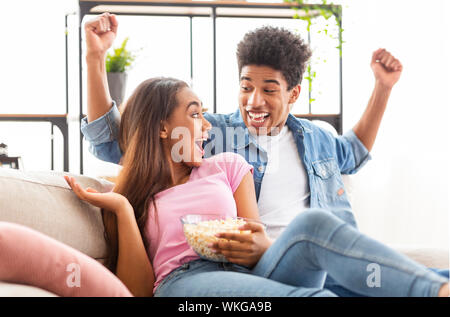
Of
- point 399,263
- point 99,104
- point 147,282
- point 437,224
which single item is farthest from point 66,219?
point 437,224

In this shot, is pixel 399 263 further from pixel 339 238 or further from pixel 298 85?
pixel 298 85

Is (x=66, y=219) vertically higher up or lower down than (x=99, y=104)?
lower down

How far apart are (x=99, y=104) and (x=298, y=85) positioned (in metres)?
0.73

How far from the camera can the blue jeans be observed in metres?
0.97

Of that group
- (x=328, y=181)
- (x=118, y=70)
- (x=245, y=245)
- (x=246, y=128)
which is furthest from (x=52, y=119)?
(x=245, y=245)

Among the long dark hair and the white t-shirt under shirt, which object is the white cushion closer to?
the long dark hair

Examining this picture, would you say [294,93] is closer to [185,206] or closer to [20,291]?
[185,206]

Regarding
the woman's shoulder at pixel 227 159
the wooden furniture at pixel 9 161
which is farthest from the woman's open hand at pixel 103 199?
the wooden furniture at pixel 9 161

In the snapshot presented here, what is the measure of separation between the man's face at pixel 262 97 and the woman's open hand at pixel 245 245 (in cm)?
56

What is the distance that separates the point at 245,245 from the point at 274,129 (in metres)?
0.68

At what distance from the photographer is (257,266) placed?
125 centimetres

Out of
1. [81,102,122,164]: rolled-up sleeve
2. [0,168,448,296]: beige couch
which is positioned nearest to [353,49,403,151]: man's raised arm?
[81,102,122,164]: rolled-up sleeve

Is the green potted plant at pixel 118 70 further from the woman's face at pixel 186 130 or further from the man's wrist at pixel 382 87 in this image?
the man's wrist at pixel 382 87

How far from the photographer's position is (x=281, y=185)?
5.57 ft
